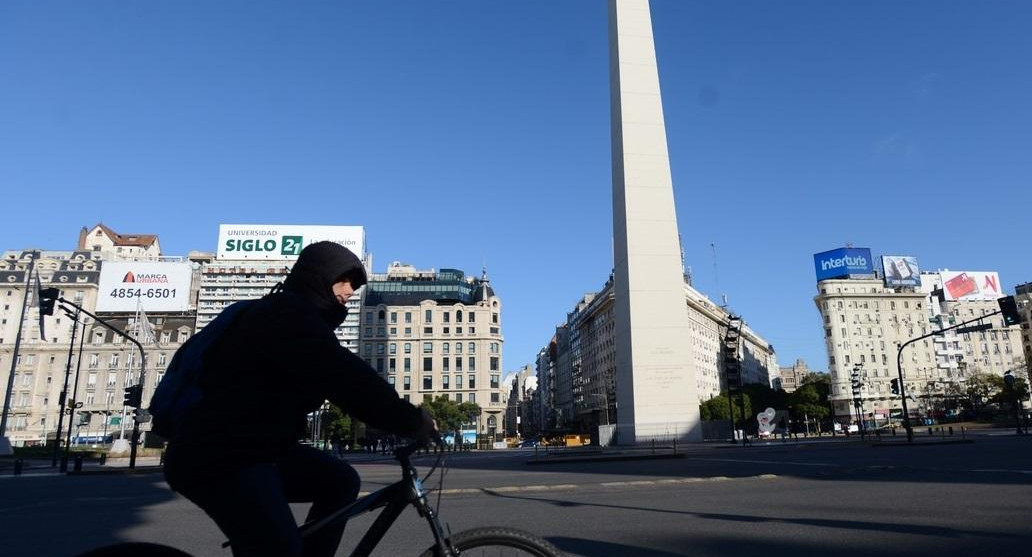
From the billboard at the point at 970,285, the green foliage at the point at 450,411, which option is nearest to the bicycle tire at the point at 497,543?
the green foliage at the point at 450,411

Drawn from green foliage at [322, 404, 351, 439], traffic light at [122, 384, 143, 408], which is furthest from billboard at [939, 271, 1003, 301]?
traffic light at [122, 384, 143, 408]

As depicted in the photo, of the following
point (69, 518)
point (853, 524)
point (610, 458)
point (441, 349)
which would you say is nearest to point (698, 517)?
point (853, 524)

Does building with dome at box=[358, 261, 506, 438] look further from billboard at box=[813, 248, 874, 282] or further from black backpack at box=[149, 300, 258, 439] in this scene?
black backpack at box=[149, 300, 258, 439]

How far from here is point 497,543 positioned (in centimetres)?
248

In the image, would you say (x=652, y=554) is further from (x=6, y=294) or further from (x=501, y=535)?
(x=6, y=294)

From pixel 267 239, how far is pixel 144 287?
→ 61.1 ft

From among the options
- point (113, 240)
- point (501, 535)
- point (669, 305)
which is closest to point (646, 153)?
point (669, 305)

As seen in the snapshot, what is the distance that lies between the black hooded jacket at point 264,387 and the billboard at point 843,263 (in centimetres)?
10755

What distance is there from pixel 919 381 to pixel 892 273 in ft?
55.5

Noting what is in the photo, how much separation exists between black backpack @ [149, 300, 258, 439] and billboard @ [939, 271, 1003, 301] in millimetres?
126865

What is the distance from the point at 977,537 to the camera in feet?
17.6

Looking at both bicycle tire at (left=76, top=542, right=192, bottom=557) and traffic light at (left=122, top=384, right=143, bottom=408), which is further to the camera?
traffic light at (left=122, top=384, right=143, bottom=408)

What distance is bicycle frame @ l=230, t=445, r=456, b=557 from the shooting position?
2.43 m

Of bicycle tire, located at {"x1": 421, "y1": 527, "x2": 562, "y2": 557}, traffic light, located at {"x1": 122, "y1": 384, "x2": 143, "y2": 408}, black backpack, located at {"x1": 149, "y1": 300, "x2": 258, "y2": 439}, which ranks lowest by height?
bicycle tire, located at {"x1": 421, "y1": 527, "x2": 562, "y2": 557}
